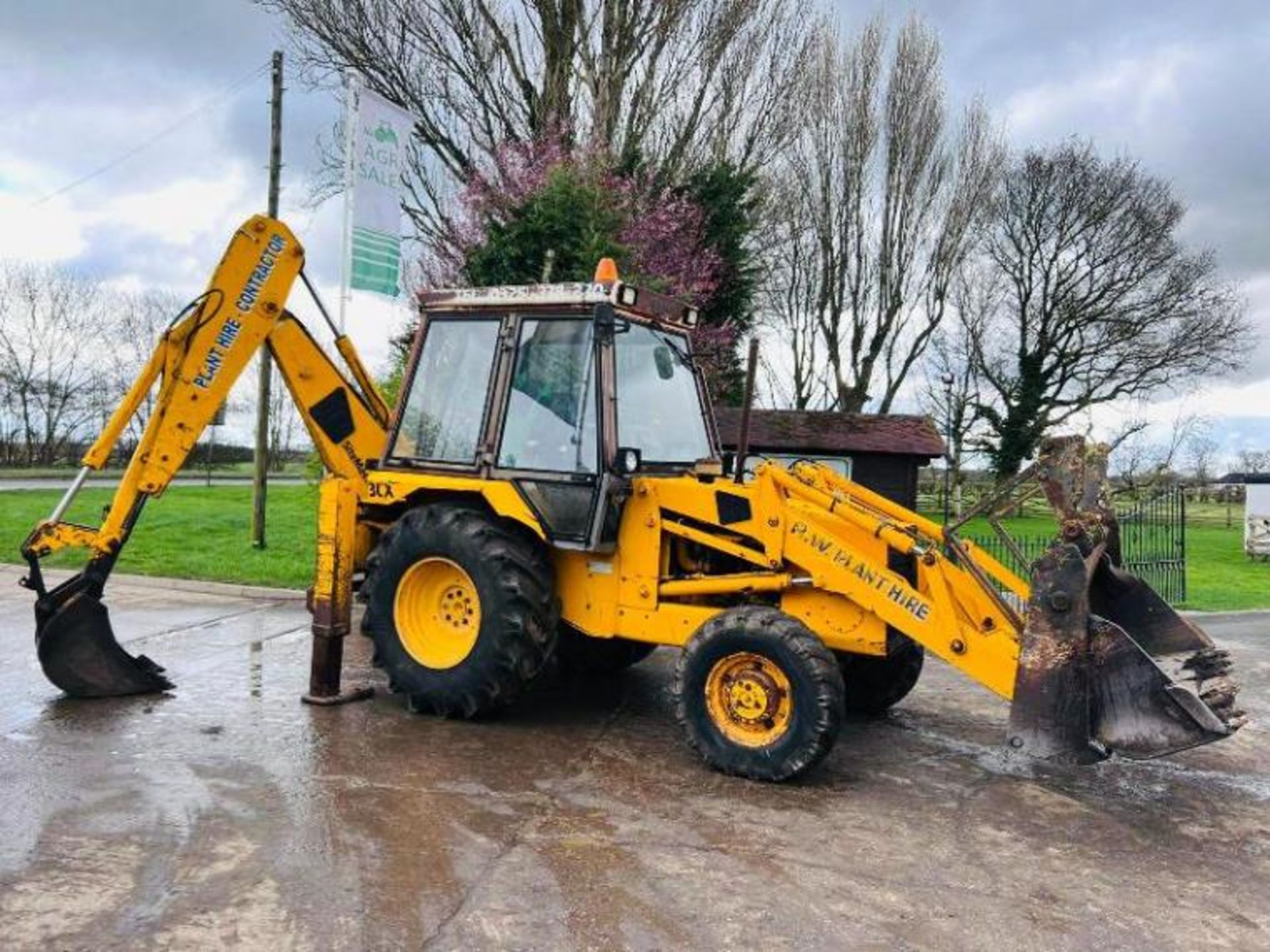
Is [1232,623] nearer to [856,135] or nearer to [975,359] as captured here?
[856,135]

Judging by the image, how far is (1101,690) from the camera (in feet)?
15.1

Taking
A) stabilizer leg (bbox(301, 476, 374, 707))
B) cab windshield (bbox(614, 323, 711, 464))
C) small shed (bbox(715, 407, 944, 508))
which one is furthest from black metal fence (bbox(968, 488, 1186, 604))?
stabilizer leg (bbox(301, 476, 374, 707))

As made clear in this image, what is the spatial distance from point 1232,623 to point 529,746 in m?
9.64

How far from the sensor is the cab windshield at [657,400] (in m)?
6.08

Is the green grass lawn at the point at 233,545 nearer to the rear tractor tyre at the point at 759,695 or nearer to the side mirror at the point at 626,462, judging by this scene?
the side mirror at the point at 626,462

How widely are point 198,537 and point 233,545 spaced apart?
0.99 metres

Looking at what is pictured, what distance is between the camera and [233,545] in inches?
562

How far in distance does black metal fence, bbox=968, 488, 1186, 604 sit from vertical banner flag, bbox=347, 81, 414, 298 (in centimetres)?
776

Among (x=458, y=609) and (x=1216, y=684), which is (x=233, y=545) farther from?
(x=1216, y=684)

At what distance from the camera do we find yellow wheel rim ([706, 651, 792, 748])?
5172 mm

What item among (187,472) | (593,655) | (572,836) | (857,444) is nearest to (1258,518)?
(857,444)

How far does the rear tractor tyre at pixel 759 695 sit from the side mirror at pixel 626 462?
923 mm

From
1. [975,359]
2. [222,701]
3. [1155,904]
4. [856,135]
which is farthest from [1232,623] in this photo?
[975,359]

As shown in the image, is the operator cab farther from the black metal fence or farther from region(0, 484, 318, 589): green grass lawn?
the black metal fence
